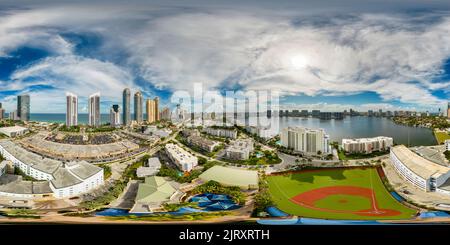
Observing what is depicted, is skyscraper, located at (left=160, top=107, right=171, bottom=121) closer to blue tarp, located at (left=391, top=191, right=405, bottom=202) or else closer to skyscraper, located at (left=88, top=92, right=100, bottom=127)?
skyscraper, located at (left=88, top=92, right=100, bottom=127)

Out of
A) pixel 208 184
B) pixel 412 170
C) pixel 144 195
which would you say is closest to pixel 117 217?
pixel 144 195

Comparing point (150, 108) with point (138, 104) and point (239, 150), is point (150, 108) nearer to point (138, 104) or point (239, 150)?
point (138, 104)

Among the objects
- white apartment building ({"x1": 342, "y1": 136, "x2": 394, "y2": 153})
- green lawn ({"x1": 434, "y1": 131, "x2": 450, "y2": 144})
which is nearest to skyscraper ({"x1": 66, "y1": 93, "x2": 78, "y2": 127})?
white apartment building ({"x1": 342, "y1": 136, "x2": 394, "y2": 153})

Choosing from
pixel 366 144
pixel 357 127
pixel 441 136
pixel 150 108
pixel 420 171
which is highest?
pixel 150 108

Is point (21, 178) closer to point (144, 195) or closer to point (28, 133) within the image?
point (28, 133)

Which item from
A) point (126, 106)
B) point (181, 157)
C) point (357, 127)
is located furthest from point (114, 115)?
point (357, 127)

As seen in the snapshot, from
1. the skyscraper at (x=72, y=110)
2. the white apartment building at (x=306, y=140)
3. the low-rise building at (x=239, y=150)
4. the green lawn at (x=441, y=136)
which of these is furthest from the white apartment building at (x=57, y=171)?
the green lawn at (x=441, y=136)
